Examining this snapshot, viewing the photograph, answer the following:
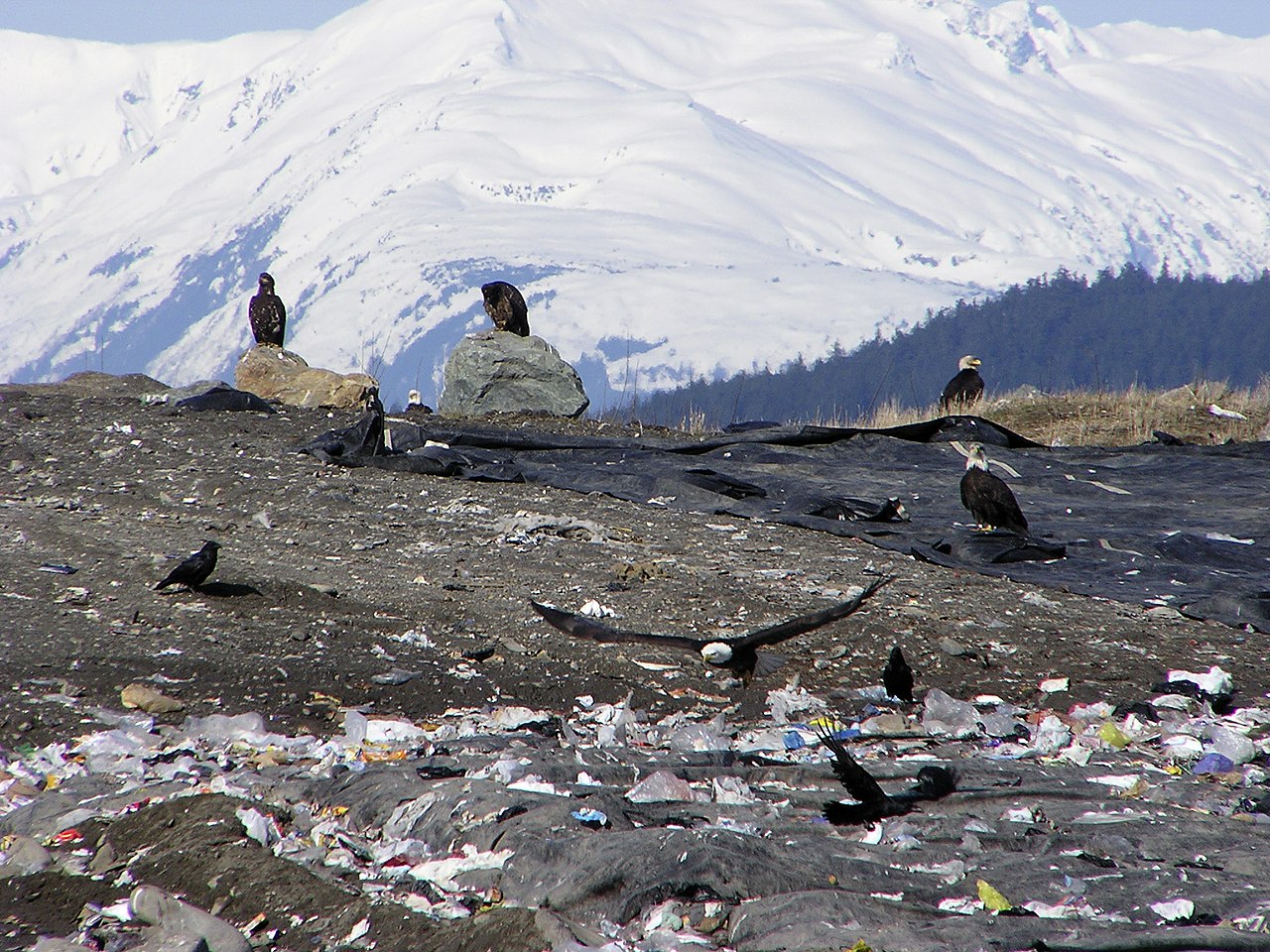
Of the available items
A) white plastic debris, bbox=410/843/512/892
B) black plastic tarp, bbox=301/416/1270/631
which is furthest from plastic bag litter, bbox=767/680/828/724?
black plastic tarp, bbox=301/416/1270/631

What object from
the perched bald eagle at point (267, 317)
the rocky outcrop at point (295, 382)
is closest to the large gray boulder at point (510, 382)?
the rocky outcrop at point (295, 382)

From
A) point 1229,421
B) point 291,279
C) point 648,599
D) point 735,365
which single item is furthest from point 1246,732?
point 291,279

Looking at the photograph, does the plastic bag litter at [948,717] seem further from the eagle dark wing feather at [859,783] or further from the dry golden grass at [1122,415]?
the dry golden grass at [1122,415]

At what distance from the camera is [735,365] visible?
10288 centimetres

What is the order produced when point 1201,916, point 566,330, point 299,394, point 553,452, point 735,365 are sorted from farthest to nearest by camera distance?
1. point 566,330
2. point 735,365
3. point 299,394
4. point 553,452
5. point 1201,916

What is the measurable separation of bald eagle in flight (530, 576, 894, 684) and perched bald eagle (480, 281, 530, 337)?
30.0 feet

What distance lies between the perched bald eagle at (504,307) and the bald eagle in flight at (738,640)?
914 centimetres

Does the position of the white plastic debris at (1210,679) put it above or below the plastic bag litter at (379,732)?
above

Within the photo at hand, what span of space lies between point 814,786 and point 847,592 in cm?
235

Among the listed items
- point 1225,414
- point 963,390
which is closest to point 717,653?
point 1225,414

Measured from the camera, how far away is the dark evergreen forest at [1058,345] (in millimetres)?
56344

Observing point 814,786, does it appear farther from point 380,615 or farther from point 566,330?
point 566,330

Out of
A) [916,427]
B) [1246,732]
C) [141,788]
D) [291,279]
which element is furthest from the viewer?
[291,279]

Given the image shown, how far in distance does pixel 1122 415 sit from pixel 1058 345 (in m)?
53.3
